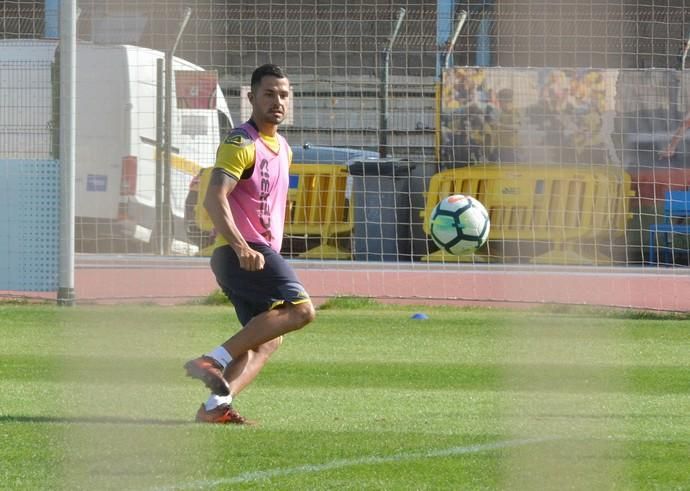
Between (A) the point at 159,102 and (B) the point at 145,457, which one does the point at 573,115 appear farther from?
(A) the point at 159,102

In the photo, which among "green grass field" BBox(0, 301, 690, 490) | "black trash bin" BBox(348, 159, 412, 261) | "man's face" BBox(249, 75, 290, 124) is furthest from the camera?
"black trash bin" BBox(348, 159, 412, 261)

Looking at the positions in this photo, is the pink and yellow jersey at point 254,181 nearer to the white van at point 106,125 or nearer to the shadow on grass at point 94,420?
the shadow on grass at point 94,420

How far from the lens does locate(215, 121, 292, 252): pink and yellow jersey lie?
6.29 meters

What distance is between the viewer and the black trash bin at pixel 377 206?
16125 mm

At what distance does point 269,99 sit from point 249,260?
2.76 ft

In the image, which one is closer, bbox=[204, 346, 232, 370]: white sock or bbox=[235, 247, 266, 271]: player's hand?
bbox=[235, 247, 266, 271]: player's hand

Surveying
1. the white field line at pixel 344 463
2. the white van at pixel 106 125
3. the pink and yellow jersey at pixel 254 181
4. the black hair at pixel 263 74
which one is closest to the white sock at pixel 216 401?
the pink and yellow jersey at pixel 254 181

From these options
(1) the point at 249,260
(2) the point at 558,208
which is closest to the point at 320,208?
(1) the point at 249,260

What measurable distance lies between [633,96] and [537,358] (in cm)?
511

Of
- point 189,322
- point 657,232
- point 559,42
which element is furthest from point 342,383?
point 657,232

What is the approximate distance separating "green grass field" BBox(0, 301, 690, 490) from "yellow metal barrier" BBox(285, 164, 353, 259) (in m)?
6.32

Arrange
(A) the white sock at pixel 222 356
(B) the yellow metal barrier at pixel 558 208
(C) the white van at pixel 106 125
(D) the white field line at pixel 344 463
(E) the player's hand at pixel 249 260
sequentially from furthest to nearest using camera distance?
(C) the white van at pixel 106 125
(A) the white sock at pixel 222 356
(E) the player's hand at pixel 249 260
(D) the white field line at pixel 344 463
(B) the yellow metal barrier at pixel 558 208

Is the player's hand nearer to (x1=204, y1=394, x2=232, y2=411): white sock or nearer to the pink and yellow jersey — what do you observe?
Answer: the pink and yellow jersey

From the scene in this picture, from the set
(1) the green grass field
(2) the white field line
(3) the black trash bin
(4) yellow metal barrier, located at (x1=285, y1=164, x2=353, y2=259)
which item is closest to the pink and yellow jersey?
(1) the green grass field
